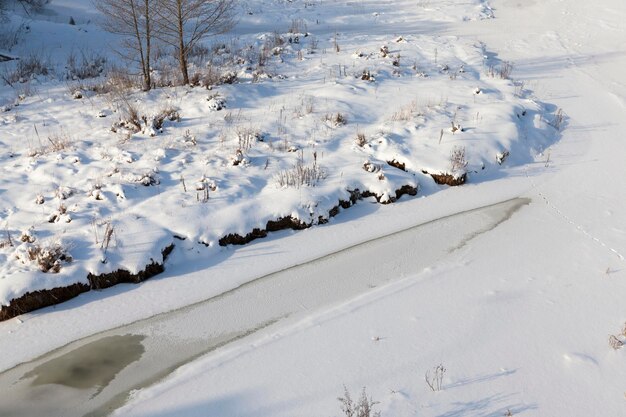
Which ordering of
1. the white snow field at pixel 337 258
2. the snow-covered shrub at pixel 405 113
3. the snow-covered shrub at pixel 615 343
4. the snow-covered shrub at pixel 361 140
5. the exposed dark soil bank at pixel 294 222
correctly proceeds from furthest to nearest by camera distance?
the snow-covered shrub at pixel 405 113 < the snow-covered shrub at pixel 361 140 < the exposed dark soil bank at pixel 294 222 < the snow-covered shrub at pixel 615 343 < the white snow field at pixel 337 258

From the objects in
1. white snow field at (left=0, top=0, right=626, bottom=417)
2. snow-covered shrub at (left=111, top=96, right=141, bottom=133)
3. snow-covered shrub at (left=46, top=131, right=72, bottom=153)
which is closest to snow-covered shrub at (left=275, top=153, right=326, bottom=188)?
white snow field at (left=0, top=0, right=626, bottom=417)

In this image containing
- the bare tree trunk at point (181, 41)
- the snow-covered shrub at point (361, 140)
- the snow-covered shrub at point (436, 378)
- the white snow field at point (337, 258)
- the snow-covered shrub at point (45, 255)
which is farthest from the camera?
the bare tree trunk at point (181, 41)

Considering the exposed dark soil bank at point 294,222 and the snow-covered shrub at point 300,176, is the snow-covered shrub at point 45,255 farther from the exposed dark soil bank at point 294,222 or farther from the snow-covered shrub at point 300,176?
the snow-covered shrub at point 300,176

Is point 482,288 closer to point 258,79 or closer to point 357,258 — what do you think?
point 357,258

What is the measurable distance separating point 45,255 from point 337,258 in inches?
131

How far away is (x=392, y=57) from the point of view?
12508 mm

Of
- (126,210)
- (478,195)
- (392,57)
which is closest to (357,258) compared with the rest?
(478,195)

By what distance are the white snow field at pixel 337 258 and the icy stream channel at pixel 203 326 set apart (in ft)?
0.08

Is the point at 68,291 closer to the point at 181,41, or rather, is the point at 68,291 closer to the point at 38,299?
the point at 38,299

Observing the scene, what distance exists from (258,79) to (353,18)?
7280 millimetres

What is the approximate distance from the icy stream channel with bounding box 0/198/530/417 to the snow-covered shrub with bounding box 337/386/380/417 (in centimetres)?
133

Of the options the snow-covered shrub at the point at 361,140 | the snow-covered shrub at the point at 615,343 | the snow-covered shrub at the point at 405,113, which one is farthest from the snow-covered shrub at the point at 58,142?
the snow-covered shrub at the point at 615,343

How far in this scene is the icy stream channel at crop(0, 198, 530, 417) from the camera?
4.71 meters

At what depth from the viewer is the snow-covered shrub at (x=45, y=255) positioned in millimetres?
5828
